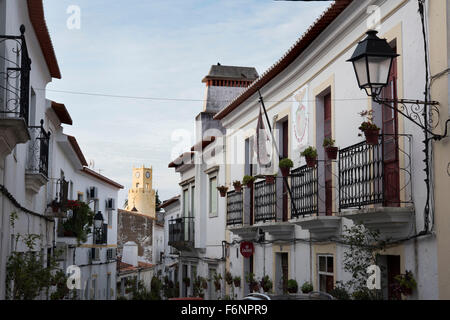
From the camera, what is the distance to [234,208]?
17.7m

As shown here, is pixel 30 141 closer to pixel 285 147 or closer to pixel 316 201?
pixel 316 201

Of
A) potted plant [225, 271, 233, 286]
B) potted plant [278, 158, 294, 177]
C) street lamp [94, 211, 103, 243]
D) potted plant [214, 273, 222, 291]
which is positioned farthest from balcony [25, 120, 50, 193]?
street lamp [94, 211, 103, 243]

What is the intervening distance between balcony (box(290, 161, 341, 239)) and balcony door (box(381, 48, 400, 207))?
6.85 ft

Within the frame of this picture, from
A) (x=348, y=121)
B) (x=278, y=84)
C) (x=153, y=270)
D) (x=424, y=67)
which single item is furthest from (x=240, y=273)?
(x=153, y=270)

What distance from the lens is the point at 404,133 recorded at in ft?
29.8

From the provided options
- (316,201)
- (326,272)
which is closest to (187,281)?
(326,272)

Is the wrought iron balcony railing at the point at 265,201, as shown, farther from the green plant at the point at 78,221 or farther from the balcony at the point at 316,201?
the green plant at the point at 78,221

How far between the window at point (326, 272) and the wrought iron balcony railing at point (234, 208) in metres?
4.64

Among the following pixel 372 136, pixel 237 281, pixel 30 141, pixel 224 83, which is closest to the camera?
pixel 372 136

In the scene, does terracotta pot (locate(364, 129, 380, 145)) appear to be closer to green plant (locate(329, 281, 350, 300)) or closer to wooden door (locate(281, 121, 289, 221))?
green plant (locate(329, 281, 350, 300))

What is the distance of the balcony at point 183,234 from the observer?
23875 millimetres

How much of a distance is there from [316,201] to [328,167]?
0.75m

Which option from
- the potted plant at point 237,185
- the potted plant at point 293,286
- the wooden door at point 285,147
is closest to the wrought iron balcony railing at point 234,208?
the potted plant at point 237,185

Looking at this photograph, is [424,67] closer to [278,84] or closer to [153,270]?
[278,84]
